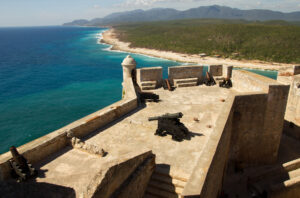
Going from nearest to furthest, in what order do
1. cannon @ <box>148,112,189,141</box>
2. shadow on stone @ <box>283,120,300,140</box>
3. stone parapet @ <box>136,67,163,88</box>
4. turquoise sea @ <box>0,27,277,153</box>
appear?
1. cannon @ <box>148,112,189,141</box>
2. stone parapet @ <box>136,67,163,88</box>
3. shadow on stone @ <box>283,120,300,140</box>
4. turquoise sea @ <box>0,27,277,153</box>

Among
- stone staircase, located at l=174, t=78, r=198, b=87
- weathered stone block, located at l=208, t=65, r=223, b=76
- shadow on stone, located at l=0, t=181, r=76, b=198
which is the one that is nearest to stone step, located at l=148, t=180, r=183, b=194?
shadow on stone, located at l=0, t=181, r=76, b=198

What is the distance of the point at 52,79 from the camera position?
137 ft

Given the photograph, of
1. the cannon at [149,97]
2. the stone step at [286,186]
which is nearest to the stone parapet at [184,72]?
the cannon at [149,97]

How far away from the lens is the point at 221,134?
6.67 meters

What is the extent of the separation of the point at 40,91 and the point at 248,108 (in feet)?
109

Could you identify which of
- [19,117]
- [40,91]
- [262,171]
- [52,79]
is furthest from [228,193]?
[52,79]

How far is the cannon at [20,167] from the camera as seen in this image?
19.2 feet

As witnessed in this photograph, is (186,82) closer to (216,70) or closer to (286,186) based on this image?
(216,70)

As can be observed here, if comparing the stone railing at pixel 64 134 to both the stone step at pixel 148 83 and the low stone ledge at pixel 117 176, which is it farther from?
the low stone ledge at pixel 117 176

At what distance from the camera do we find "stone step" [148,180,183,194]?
6.14 meters

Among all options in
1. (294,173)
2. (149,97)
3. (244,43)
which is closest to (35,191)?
(149,97)

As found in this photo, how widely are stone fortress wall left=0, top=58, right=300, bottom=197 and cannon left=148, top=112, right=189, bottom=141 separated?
132 centimetres

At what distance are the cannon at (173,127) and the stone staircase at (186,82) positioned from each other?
19.3ft

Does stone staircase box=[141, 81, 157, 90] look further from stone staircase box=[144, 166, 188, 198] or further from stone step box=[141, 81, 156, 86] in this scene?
stone staircase box=[144, 166, 188, 198]
